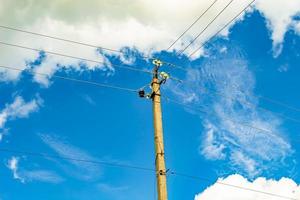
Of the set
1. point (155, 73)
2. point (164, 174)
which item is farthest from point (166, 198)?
point (155, 73)

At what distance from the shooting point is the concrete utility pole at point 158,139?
1464cm

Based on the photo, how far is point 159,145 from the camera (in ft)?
50.8

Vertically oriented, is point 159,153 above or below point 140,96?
below

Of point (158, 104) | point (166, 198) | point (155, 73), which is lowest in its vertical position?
point (166, 198)

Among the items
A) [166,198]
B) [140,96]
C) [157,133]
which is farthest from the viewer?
[140,96]

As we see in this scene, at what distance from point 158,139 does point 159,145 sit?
0.78ft

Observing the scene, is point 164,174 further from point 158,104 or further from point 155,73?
point 155,73

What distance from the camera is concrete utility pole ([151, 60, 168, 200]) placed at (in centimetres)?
1464

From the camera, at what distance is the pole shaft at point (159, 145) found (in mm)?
14625

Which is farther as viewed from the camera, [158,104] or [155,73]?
[155,73]

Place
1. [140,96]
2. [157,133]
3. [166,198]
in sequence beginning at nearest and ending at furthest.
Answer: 1. [166,198]
2. [157,133]
3. [140,96]

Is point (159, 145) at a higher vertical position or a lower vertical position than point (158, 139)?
lower

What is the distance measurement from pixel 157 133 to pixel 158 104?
1278mm

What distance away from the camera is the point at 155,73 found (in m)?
17.7
